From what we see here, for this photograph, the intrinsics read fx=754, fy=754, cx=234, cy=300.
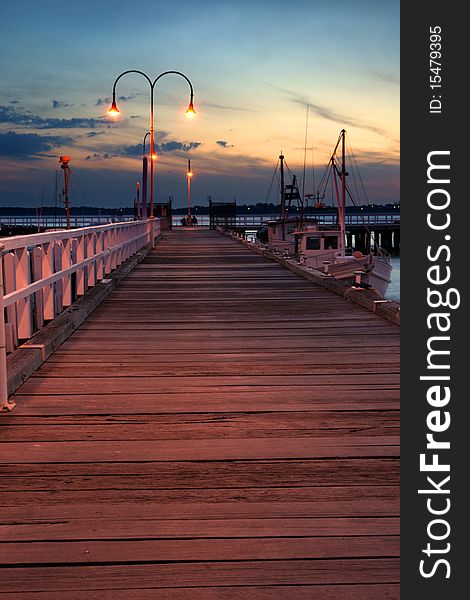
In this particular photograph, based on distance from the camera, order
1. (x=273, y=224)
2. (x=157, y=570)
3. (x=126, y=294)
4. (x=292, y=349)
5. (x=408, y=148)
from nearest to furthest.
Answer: (x=157, y=570)
(x=408, y=148)
(x=292, y=349)
(x=126, y=294)
(x=273, y=224)

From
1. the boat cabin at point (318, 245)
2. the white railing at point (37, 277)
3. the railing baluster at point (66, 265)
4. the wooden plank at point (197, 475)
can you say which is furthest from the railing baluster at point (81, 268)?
the boat cabin at point (318, 245)

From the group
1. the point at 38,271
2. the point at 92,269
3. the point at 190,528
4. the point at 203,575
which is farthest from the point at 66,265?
the point at 203,575

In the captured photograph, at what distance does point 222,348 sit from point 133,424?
9.70 feet

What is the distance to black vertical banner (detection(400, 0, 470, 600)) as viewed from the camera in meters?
3.06

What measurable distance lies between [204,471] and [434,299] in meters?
1.68

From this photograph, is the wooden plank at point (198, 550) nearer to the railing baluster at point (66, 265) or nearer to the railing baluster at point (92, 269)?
the railing baluster at point (66, 265)

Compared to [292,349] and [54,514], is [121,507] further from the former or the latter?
[292,349]

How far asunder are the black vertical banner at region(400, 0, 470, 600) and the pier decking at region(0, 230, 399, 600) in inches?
7.2

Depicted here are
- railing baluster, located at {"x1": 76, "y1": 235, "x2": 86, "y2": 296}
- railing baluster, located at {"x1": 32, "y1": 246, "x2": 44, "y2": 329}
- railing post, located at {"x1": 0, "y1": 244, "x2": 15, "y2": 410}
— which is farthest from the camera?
railing baluster, located at {"x1": 76, "y1": 235, "x2": 86, "y2": 296}

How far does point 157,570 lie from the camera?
297 centimetres

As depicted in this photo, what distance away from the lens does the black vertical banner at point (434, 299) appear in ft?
10.0

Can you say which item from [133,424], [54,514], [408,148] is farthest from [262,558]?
[408,148]

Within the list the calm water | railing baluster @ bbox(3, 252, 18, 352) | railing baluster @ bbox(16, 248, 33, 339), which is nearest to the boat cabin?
the calm water

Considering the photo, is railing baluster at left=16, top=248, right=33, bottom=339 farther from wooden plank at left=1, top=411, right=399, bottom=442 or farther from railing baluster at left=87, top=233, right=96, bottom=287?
railing baluster at left=87, top=233, right=96, bottom=287
